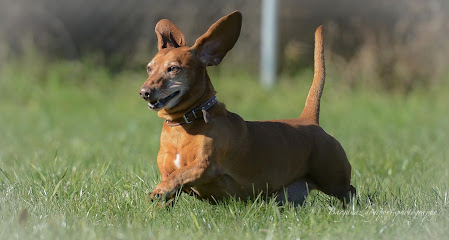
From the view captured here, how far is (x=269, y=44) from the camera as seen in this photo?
11.8 m

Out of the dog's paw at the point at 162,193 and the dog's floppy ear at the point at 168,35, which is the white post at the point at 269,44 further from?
the dog's paw at the point at 162,193

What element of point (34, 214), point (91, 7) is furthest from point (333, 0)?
point (34, 214)

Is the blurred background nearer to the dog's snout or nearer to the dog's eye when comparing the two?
the dog's eye

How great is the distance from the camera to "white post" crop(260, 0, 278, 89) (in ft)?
38.3

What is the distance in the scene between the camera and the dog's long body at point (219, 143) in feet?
11.3

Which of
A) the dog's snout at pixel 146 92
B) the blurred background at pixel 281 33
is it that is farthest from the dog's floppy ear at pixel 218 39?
the blurred background at pixel 281 33

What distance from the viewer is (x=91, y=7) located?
12844 millimetres

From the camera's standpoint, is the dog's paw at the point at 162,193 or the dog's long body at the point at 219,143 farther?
the dog's long body at the point at 219,143

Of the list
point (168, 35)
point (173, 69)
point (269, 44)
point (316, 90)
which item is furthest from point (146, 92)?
point (269, 44)

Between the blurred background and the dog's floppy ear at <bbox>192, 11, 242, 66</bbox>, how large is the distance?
289 inches

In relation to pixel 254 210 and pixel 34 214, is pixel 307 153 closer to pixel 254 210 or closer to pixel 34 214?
pixel 254 210

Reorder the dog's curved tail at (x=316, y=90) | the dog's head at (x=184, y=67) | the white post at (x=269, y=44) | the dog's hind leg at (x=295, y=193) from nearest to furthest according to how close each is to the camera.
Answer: the dog's head at (x=184, y=67) → the dog's hind leg at (x=295, y=193) → the dog's curved tail at (x=316, y=90) → the white post at (x=269, y=44)

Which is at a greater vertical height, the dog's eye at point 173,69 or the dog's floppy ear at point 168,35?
the dog's floppy ear at point 168,35

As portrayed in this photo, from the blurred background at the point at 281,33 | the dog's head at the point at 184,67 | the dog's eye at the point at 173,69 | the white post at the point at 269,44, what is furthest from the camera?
the blurred background at the point at 281,33
